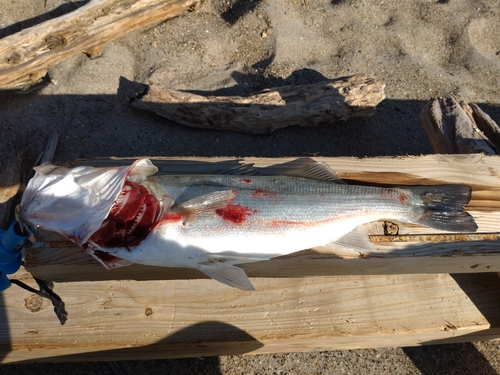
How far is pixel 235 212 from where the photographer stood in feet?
8.47

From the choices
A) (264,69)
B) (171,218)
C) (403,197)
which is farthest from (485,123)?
(171,218)

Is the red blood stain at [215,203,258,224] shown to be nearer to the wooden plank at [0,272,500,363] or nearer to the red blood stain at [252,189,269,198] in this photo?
the red blood stain at [252,189,269,198]

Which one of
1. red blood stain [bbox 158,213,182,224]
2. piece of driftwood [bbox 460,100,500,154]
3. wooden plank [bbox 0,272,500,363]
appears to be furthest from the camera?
piece of driftwood [bbox 460,100,500,154]

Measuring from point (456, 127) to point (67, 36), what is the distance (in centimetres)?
463

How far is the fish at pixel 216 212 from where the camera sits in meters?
2.30

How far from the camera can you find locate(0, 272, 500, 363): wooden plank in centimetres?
299

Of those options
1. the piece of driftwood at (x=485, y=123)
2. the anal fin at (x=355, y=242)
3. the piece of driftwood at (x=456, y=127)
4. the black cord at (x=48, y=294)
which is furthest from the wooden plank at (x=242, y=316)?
the piece of driftwood at (x=485, y=123)

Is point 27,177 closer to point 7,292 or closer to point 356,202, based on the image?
point 7,292

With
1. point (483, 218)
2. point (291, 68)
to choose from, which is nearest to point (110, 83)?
point (291, 68)

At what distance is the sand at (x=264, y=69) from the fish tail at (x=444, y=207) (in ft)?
6.92

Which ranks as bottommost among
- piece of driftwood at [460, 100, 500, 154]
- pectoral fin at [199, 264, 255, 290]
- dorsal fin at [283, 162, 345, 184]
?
pectoral fin at [199, 264, 255, 290]

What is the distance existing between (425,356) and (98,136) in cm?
463

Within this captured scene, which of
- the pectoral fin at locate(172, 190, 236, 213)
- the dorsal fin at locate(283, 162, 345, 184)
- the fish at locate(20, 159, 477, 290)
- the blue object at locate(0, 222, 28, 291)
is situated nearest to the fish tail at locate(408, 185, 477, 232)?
the fish at locate(20, 159, 477, 290)

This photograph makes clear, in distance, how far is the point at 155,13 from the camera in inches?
201
